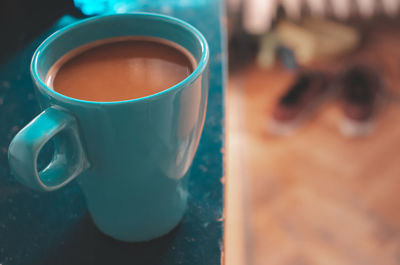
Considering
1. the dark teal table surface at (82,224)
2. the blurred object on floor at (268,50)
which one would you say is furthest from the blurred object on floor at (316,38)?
the dark teal table surface at (82,224)

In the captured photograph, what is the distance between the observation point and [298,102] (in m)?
1.15

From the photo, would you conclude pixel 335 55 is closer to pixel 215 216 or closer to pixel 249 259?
pixel 249 259

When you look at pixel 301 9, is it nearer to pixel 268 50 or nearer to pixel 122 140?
pixel 268 50

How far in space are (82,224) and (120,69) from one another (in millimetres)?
109

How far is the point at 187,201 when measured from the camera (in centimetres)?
30

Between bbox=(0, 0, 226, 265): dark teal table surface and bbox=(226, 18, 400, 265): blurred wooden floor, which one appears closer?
bbox=(0, 0, 226, 265): dark teal table surface

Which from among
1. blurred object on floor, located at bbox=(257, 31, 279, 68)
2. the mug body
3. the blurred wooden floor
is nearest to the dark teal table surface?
the mug body

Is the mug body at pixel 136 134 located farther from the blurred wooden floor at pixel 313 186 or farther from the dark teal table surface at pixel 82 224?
the blurred wooden floor at pixel 313 186

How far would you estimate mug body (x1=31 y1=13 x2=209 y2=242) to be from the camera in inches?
8.0

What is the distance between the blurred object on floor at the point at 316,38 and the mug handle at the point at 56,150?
113 cm

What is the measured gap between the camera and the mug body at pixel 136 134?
0.67ft

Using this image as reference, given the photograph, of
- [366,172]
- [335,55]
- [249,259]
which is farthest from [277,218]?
[335,55]

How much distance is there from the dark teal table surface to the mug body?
0.4 inches

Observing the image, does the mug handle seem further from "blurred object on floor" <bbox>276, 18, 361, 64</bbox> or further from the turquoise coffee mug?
"blurred object on floor" <bbox>276, 18, 361, 64</bbox>
